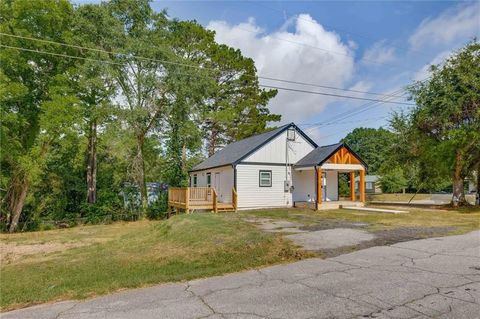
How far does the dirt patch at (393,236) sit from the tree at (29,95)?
1688cm

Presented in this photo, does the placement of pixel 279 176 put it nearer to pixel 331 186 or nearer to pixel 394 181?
pixel 331 186

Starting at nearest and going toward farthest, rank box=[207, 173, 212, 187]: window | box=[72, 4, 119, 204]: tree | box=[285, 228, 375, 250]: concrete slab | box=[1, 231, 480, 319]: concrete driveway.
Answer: box=[1, 231, 480, 319]: concrete driveway
box=[285, 228, 375, 250]: concrete slab
box=[72, 4, 119, 204]: tree
box=[207, 173, 212, 187]: window

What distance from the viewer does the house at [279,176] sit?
60.6 feet

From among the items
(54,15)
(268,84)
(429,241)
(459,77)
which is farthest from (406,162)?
(54,15)

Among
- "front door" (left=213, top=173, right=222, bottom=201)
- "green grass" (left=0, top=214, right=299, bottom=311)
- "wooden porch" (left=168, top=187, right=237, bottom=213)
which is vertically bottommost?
"green grass" (left=0, top=214, right=299, bottom=311)

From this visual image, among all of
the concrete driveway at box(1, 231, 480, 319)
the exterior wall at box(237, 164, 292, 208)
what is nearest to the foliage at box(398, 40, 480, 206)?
the exterior wall at box(237, 164, 292, 208)

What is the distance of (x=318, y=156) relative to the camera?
63.2ft

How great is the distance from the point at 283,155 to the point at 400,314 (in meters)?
16.5

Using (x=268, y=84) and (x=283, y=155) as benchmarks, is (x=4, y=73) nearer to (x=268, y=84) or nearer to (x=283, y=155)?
(x=268, y=84)

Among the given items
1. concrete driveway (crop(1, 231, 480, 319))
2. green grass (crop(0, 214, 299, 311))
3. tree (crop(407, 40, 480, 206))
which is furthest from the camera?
tree (crop(407, 40, 480, 206))

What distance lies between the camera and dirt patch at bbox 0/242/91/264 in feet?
32.9

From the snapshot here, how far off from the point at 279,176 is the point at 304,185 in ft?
6.58

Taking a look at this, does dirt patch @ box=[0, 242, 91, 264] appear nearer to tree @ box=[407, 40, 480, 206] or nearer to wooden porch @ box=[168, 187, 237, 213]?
wooden porch @ box=[168, 187, 237, 213]

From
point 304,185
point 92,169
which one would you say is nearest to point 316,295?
point 304,185
